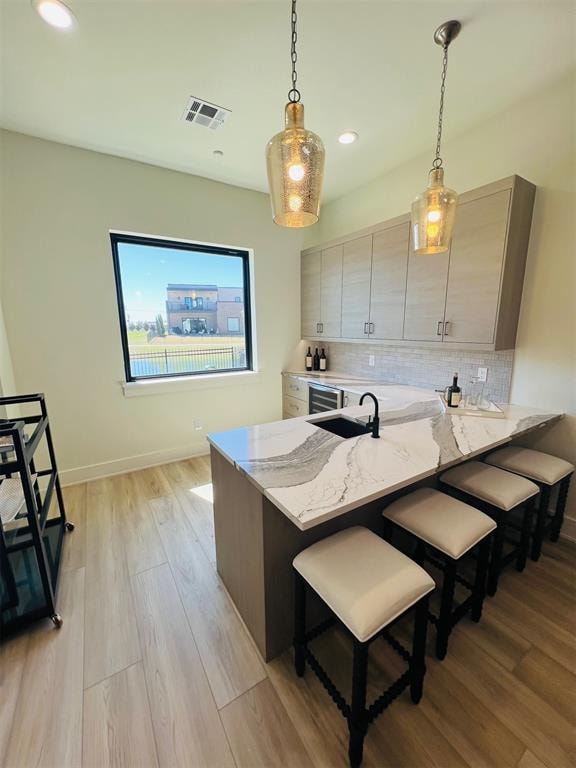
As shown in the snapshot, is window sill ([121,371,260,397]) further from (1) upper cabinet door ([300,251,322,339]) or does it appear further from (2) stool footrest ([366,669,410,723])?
(2) stool footrest ([366,669,410,723])

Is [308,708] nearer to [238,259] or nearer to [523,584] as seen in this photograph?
[523,584]

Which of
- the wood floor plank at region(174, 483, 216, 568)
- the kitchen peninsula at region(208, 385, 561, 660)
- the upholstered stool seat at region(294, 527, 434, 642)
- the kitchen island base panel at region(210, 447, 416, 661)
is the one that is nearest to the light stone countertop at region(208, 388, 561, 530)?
the kitchen peninsula at region(208, 385, 561, 660)

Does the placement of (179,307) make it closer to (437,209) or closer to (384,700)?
(437,209)

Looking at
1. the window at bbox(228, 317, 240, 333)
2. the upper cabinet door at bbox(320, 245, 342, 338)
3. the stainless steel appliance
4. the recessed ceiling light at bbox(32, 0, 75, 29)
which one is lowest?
the stainless steel appliance

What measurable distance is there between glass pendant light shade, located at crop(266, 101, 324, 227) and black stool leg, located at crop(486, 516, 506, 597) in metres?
1.77

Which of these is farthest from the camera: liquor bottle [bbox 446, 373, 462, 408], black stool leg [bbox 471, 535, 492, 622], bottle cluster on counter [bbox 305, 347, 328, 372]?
bottle cluster on counter [bbox 305, 347, 328, 372]

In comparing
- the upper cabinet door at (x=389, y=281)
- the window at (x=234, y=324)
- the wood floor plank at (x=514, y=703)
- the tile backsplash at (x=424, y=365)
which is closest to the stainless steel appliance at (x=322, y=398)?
the tile backsplash at (x=424, y=365)

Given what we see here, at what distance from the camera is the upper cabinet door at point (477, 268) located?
204 cm

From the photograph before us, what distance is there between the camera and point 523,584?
70.5 inches

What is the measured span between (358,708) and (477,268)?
2.47 meters

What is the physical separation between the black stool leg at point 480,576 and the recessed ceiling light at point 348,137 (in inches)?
113

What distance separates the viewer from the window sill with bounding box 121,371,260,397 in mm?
3143

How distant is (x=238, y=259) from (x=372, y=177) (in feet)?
5.45

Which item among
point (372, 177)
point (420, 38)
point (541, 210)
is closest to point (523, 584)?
point (541, 210)
